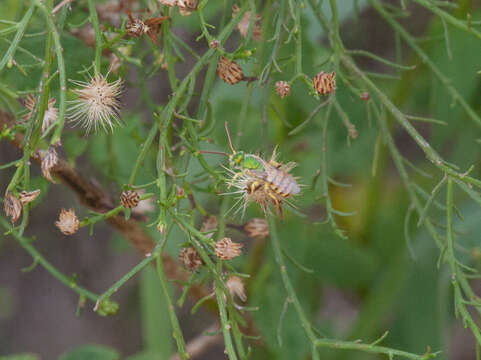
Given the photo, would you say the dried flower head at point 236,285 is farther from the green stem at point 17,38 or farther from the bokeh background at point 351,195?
the green stem at point 17,38

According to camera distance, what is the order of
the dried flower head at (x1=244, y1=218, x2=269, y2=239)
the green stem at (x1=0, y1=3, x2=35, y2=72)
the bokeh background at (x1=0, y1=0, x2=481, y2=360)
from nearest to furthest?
the green stem at (x1=0, y1=3, x2=35, y2=72)
the dried flower head at (x1=244, y1=218, x2=269, y2=239)
the bokeh background at (x1=0, y1=0, x2=481, y2=360)

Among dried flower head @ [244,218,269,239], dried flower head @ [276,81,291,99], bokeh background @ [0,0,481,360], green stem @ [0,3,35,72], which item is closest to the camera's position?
green stem @ [0,3,35,72]

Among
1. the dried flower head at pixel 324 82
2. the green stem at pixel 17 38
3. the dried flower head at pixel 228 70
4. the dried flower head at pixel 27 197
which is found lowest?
the dried flower head at pixel 27 197

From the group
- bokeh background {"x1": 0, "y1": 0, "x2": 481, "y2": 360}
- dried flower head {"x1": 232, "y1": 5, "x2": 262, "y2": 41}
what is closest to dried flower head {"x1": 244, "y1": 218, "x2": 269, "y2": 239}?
bokeh background {"x1": 0, "y1": 0, "x2": 481, "y2": 360}

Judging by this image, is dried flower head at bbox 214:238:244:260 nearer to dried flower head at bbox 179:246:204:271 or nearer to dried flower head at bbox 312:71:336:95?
dried flower head at bbox 179:246:204:271

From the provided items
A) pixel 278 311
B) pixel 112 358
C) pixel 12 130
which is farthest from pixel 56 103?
pixel 278 311

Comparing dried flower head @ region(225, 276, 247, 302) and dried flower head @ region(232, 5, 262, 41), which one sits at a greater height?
dried flower head @ region(232, 5, 262, 41)

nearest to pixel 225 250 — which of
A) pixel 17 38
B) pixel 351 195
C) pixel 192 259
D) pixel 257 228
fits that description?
pixel 192 259

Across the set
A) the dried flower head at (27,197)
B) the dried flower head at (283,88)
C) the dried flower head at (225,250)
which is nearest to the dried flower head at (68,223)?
the dried flower head at (27,197)

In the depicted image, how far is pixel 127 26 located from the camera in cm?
71

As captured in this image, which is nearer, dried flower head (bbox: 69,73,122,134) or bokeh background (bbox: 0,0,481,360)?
dried flower head (bbox: 69,73,122,134)

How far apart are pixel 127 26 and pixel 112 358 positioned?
51 centimetres

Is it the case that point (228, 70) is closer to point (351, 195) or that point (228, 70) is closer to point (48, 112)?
point (48, 112)

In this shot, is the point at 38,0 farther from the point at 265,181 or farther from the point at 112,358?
the point at 112,358
